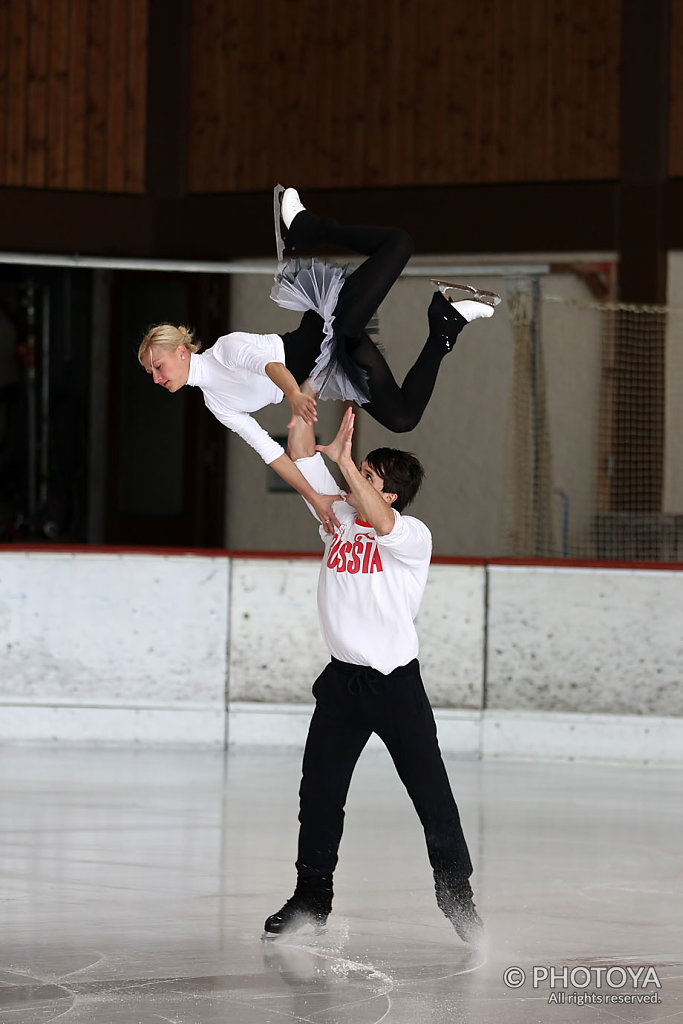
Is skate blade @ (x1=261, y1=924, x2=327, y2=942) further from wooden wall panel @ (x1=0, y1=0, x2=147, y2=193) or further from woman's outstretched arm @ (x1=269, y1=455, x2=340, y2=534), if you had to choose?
wooden wall panel @ (x1=0, y1=0, x2=147, y2=193)

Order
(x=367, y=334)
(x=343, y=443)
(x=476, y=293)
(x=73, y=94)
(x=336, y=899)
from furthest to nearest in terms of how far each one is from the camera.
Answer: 1. (x=73, y=94)
2. (x=336, y=899)
3. (x=476, y=293)
4. (x=367, y=334)
5. (x=343, y=443)

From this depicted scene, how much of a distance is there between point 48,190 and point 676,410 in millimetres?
6154

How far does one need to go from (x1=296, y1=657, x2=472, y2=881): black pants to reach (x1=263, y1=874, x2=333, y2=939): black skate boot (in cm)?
4

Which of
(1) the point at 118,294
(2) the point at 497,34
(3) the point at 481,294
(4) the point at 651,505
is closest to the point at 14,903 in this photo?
(3) the point at 481,294

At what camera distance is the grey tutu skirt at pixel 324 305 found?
16.1ft

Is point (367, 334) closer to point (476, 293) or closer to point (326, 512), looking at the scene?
point (476, 293)

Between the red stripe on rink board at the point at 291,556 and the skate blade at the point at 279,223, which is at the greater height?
the skate blade at the point at 279,223

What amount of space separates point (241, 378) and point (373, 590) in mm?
917

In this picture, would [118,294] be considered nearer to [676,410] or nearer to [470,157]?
[470,157]

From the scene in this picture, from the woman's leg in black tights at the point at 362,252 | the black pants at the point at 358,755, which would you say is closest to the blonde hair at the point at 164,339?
the woman's leg in black tights at the point at 362,252

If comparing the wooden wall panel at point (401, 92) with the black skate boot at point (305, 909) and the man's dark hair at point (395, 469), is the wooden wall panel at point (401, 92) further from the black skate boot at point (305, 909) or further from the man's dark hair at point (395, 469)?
the black skate boot at point (305, 909)

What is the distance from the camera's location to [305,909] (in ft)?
16.5

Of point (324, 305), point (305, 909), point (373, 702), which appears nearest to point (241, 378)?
point (324, 305)

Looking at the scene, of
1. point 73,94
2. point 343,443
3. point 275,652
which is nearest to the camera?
point 343,443
